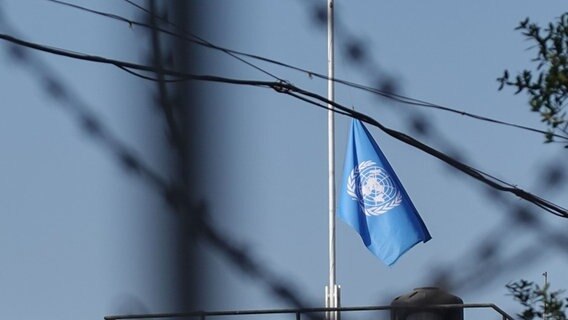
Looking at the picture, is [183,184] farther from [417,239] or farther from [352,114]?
[417,239]

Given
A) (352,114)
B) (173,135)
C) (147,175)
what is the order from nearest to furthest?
(173,135)
(147,175)
(352,114)

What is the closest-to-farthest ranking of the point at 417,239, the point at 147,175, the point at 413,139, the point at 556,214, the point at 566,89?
the point at 147,175, the point at 566,89, the point at 556,214, the point at 413,139, the point at 417,239

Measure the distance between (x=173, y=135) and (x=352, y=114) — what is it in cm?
603

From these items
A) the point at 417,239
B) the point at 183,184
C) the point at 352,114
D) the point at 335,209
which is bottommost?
the point at 183,184

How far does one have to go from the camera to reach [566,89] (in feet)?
A: 13.8

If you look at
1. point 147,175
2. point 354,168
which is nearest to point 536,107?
point 147,175

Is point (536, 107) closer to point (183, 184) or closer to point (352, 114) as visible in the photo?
point (183, 184)

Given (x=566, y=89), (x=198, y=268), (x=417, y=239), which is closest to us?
(x=198, y=268)

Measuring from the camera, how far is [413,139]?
272 inches

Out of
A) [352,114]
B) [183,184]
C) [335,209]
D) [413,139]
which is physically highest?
[335,209]

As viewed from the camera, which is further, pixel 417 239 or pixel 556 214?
pixel 417 239

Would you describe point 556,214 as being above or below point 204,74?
above

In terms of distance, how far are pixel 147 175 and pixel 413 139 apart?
4.90 metres

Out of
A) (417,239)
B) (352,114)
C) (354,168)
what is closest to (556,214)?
(352,114)
